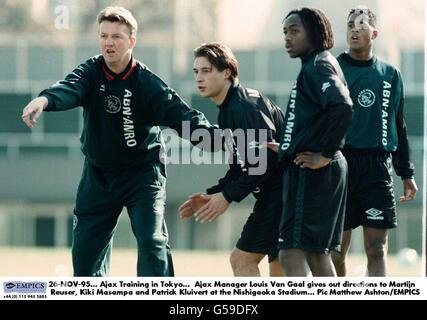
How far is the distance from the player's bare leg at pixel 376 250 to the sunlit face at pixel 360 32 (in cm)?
95

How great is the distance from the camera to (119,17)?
5.67 meters

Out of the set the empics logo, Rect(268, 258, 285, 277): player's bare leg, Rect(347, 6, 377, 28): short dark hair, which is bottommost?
the empics logo

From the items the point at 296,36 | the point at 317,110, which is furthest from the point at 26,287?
the point at 296,36

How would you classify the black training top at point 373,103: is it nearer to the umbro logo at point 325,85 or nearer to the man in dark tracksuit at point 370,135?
the man in dark tracksuit at point 370,135

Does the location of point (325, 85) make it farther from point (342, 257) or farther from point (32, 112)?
point (32, 112)

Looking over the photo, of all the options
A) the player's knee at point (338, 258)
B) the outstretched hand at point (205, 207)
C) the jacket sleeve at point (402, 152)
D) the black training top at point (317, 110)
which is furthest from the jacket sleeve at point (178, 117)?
the jacket sleeve at point (402, 152)

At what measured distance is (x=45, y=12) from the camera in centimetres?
650

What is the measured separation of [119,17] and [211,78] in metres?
0.54

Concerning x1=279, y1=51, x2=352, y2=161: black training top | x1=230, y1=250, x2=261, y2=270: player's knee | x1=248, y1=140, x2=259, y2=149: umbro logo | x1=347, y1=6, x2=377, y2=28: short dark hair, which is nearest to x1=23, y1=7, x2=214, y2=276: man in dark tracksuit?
x1=248, y1=140, x2=259, y2=149: umbro logo

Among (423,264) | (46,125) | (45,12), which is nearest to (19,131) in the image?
(46,125)

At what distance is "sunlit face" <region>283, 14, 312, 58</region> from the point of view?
213 inches

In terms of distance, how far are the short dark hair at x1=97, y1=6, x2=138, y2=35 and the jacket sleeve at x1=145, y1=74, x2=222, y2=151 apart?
26 cm

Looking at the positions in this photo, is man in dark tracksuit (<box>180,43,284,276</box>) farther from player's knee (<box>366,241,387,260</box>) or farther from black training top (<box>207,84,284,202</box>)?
player's knee (<box>366,241,387,260</box>)

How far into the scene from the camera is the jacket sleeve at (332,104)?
A: 5.19m
